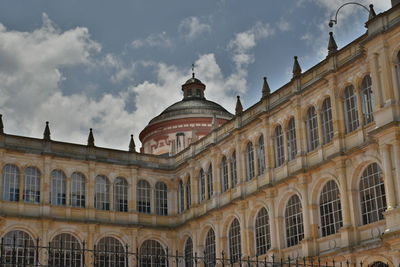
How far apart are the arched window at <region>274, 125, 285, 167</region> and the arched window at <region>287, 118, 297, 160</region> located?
0.64m

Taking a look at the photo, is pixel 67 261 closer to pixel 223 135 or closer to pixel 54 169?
pixel 54 169

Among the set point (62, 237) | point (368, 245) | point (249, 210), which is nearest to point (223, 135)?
point (249, 210)

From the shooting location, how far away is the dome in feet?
175

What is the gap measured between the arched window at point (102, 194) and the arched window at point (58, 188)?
217cm

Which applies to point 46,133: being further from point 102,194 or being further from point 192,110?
point 192,110

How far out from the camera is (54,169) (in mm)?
43062

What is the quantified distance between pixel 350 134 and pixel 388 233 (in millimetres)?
6019

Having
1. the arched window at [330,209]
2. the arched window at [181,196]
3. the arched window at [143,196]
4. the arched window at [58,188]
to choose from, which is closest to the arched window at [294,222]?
the arched window at [330,209]

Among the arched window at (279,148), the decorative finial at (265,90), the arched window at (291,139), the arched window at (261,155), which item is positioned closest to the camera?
the arched window at (291,139)

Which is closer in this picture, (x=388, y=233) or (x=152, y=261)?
(x=388, y=233)

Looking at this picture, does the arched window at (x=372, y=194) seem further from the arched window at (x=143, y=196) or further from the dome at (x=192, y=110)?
the dome at (x=192, y=110)

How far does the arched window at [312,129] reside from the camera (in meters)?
34.3

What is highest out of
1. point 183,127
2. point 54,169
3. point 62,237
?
point 183,127

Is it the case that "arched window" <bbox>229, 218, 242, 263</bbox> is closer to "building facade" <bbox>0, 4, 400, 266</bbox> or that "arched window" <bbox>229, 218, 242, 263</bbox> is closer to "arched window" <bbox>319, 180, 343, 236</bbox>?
"building facade" <bbox>0, 4, 400, 266</bbox>
